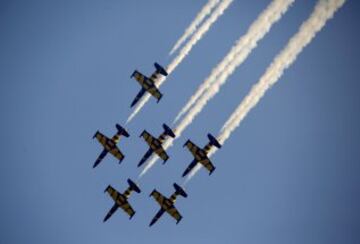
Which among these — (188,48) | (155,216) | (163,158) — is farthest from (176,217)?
(188,48)

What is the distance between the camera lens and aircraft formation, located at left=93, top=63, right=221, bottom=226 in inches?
2319

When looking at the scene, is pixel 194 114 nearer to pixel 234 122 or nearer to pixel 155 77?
pixel 234 122

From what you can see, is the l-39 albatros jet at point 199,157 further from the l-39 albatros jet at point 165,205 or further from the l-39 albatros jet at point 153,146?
the l-39 albatros jet at point 165,205

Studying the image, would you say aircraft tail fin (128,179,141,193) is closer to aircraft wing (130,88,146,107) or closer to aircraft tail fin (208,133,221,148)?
aircraft wing (130,88,146,107)

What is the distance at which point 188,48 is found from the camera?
5212 cm

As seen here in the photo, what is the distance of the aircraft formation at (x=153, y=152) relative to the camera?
193 ft

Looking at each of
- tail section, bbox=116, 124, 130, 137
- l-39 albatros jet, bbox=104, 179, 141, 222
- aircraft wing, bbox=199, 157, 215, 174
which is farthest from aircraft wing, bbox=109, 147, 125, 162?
aircraft wing, bbox=199, 157, 215, 174

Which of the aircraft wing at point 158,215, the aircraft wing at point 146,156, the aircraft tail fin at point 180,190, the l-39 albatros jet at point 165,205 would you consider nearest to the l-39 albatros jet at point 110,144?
the aircraft wing at point 146,156

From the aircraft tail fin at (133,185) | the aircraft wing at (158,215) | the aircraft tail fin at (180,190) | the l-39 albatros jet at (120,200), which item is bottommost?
the l-39 albatros jet at (120,200)

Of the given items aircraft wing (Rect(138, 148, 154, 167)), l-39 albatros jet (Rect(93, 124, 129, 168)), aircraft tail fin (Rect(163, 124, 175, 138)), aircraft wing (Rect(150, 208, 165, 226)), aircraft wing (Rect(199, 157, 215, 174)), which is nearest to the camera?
aircraft tail fin (Rect(163, 124, 175, 138))

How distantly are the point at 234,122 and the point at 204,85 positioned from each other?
367 centimetres

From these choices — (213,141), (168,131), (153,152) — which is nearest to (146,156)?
(153,152)

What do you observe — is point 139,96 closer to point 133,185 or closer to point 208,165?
point 133,185

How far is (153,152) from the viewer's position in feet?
202
